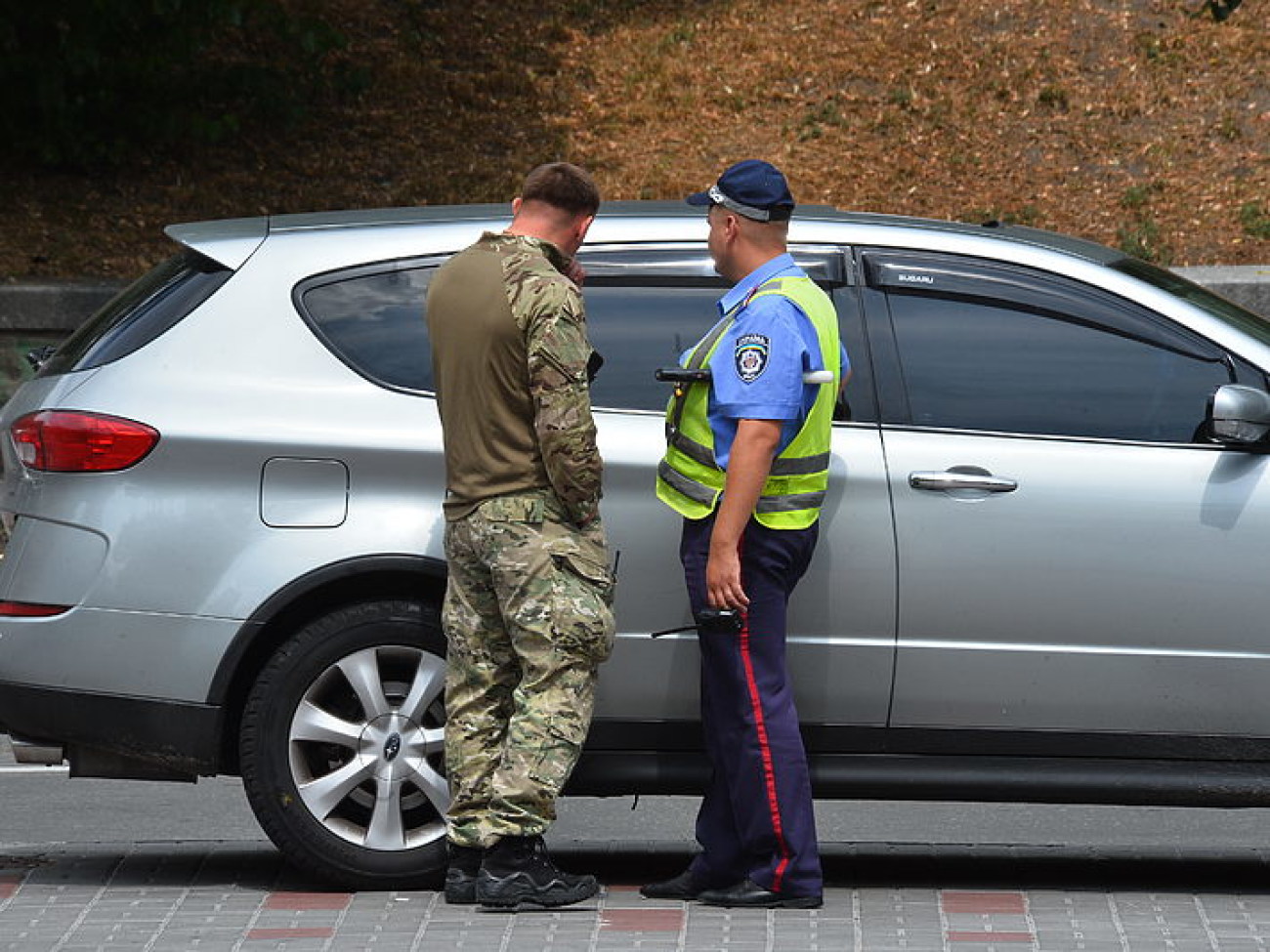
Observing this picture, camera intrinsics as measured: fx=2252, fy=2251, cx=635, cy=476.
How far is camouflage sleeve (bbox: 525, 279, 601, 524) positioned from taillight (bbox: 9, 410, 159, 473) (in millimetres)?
1071

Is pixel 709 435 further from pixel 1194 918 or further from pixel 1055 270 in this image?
pixel 1194 918

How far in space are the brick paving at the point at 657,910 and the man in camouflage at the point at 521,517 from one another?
0.28 meters

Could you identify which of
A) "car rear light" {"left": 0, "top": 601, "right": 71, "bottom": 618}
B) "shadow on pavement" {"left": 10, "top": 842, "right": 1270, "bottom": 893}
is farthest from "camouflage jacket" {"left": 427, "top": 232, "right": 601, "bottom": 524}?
"shadow on pavement" {"left": 10, "top": 842, "right": 1270, "bottom": 893}

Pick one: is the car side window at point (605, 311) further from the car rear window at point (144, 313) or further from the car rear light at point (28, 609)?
the car rear light at point (28, 609)

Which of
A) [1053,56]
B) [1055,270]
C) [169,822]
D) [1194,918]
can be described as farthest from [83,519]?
[1053,56]

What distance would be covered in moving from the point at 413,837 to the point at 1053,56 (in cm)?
1054

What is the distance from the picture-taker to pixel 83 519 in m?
5.71

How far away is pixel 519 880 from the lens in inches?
218

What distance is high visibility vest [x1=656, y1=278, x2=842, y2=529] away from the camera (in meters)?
5.42

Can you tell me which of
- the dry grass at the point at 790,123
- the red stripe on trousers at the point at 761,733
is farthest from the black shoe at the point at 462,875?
the dry grass at the point at 790,123

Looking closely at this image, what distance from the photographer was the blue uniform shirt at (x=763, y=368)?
530cm

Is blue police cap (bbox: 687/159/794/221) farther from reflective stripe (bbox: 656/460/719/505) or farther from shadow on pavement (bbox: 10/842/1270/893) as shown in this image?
shadow on pavement (bbox: 10/842/1270/893)

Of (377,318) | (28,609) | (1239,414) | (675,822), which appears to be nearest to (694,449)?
(377,318)

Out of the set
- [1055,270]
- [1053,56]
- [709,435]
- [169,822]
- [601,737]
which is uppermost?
[1053,56]
